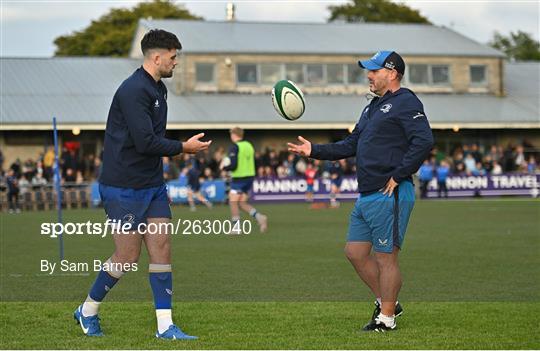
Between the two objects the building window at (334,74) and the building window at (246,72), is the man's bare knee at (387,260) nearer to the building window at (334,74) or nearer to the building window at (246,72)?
the building window at (246,72)

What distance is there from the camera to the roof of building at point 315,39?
52125 mm

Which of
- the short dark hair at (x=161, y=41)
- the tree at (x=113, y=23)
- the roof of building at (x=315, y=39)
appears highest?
the tree at (x=113, y=23)

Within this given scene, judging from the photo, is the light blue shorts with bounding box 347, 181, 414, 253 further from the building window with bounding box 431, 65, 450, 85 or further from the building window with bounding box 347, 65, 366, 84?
the building window with bounding box 431, 65, 450, 85

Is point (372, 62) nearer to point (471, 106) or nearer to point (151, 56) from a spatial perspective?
point (151, 56)

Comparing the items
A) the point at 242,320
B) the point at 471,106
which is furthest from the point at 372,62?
the point at 471,106

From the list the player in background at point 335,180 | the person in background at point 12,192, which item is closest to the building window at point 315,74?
the player in background at point 335,180

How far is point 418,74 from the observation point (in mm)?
53875

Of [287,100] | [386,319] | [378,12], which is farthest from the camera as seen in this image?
[378,12]

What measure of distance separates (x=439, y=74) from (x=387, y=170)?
4541cm

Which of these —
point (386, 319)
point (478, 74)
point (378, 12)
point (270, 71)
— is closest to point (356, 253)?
point (386, 319)

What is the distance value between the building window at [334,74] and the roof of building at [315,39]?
0.77 meters

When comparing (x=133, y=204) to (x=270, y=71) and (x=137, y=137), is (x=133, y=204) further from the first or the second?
(x=270, y=71)

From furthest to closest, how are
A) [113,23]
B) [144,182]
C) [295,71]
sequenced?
[113,23] → [295,71] → [144,182]
